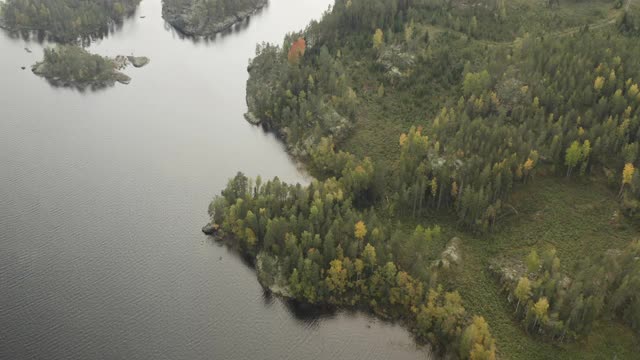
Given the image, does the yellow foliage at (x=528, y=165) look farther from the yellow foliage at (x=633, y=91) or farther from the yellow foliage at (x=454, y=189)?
the yellow foliage at (x=633, y=91)

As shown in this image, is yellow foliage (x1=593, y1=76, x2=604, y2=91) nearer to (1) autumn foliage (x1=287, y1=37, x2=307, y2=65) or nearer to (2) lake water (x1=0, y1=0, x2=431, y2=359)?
(2) lake water (x1=0, y1=0, x2=431, y2=359)

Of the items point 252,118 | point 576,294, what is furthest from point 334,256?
point 252,118

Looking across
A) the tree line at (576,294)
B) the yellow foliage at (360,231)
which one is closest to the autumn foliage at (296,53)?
the yellow foliage at (360,231)

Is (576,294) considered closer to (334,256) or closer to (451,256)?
(451,256)

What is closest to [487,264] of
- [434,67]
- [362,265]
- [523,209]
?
[523,209]

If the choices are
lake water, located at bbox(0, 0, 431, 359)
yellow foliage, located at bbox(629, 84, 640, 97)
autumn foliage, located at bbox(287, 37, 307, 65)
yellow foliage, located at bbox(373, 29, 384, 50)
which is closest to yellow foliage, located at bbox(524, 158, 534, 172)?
yellow foliage, located at bbox(629, 84, 640, 97)

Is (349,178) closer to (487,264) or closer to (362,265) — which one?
(362,265)
